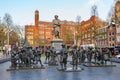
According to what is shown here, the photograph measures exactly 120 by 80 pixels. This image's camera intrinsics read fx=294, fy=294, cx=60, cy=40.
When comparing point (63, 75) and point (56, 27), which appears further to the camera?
point (56, 27)

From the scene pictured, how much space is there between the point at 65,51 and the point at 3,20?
177 ft

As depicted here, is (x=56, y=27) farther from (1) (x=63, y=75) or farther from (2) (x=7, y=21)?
(2) (x=7, y=21)

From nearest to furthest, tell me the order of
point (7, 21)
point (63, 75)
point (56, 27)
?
point (63, 75), point (56, 27), point (7, 21)

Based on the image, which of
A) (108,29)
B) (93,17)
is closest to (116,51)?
(93,17)

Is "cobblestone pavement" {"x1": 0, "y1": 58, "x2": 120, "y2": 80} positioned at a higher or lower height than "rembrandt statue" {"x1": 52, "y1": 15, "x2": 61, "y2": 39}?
lower

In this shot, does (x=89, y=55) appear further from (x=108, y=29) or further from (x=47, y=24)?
(x=47, y=24)

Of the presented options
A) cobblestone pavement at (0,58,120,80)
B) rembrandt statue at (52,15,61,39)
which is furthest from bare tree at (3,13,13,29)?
cobblestone pavement at (0,58,120,80)

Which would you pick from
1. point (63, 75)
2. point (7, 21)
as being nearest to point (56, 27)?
point (63, 75)

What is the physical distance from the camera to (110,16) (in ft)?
189

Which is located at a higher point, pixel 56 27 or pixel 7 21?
pixel 7 21

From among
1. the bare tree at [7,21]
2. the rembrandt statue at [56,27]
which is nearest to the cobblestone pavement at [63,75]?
the rembrandt statue at [56,27]

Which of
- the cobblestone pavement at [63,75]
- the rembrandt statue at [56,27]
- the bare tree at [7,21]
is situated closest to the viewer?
the cobblestone pavement at [63,75]

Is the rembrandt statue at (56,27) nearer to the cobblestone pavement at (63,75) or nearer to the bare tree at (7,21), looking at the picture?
the cobblestone pavement at (63,75)

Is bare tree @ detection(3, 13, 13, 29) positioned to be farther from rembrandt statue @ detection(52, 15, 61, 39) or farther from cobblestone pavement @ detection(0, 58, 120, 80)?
cobblestone pavement @ detection(0, 58, 120, 80)
